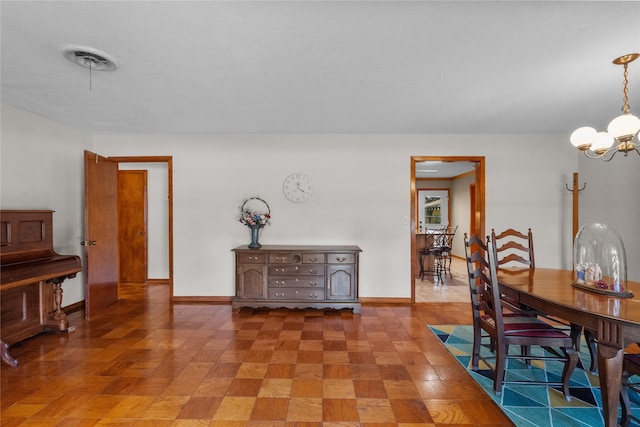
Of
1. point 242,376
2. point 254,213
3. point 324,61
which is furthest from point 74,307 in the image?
point 324,61

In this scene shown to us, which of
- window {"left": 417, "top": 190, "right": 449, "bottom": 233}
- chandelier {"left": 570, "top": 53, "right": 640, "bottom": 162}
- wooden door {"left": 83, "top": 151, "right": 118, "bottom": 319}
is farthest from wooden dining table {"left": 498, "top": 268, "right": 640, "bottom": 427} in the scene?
window {"left": 417, "top": 190, "right": 449, "bottom": 233}

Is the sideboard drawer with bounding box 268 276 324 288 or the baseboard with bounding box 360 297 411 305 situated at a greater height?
the sideboard drawer with bounding box 268 276 324 288

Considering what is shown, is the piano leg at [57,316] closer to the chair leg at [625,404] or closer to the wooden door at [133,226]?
the wooden door at [133,226]

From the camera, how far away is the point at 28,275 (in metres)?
2.83

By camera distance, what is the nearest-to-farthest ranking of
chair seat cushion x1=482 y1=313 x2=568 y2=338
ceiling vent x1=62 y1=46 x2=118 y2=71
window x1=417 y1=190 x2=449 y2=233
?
chair seat cushion x1=482 y1=313 x2=568 y2=338 < ceiling vent x1=62 y1=46 x2=118 y2=71 < window x1=417 y1=190 x2=449 y2=233

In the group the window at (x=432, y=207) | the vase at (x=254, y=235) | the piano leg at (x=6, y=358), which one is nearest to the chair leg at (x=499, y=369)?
the vase at (x=254, y=235)

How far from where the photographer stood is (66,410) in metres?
2.04

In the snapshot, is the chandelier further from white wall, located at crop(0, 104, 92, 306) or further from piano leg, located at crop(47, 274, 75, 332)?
white wall, located at crop(0, 104, 92, 306)

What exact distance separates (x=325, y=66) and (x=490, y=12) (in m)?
1.16

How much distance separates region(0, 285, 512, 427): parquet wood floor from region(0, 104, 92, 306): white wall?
120 cm

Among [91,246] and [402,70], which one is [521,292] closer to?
[402,70]

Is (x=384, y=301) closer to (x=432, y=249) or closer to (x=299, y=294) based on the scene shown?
(x=299, y=294)

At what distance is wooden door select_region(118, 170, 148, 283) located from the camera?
5.81m

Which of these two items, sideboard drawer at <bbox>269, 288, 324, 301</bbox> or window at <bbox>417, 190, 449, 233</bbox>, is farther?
window at <bbox>417, 190, 449, 233</bbox>
